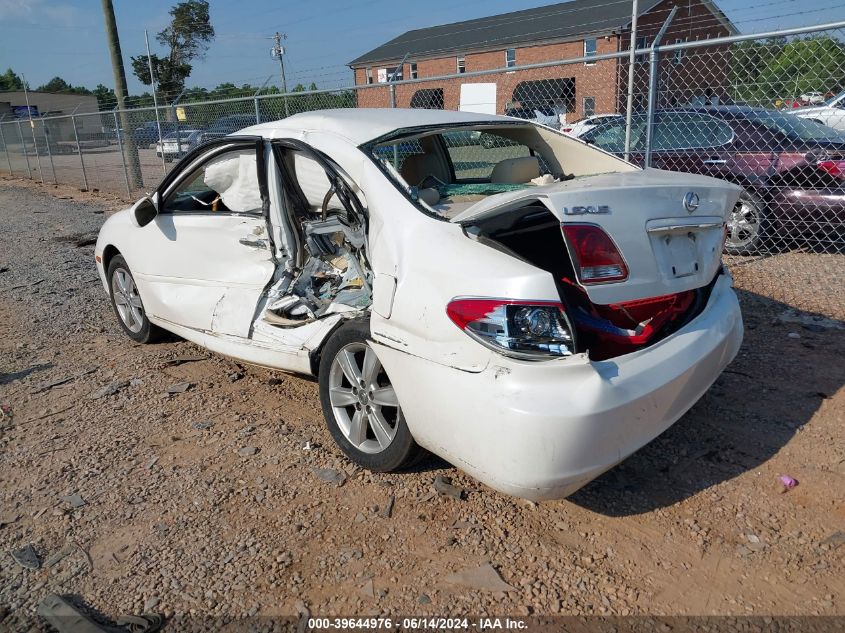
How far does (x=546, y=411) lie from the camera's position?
2.36 meters

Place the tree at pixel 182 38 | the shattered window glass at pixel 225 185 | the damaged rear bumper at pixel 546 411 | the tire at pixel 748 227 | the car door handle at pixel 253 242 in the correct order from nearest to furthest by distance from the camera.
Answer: the damaged rear bumper at pixel 546 411
the car door handle at pixel 253 242
the shattered window glass at pixel 225 185
the tire at pixel 748 227
the tree at pixel 182 38

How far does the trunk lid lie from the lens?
2604 mm

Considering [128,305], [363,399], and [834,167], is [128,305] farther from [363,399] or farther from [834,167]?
[834,167]

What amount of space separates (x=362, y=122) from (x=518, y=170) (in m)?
1.05

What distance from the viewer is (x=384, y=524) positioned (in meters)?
2.90

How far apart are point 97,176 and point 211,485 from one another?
759 inches

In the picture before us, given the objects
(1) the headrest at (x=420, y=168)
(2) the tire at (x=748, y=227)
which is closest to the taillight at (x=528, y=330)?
(1) the headrest at (x=420, y=168)

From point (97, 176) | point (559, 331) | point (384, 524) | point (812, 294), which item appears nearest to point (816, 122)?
point (812, 294)

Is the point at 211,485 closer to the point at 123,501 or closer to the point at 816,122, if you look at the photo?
the point at 123,501

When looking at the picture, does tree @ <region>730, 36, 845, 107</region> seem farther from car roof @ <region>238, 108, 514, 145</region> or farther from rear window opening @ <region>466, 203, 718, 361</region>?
rear window opening @ <region>466, 203, 718, 361</region>

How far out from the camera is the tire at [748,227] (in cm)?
684

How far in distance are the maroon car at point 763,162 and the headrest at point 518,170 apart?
3.36 meters

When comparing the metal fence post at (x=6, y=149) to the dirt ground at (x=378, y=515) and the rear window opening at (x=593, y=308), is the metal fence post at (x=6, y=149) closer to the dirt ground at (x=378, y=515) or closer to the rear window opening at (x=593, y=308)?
the dirt ground at (x=378, y=515)

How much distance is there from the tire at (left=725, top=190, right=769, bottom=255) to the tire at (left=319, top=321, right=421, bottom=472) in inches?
197
